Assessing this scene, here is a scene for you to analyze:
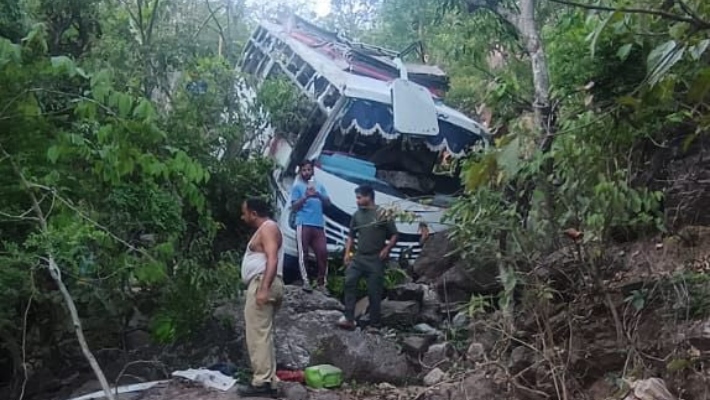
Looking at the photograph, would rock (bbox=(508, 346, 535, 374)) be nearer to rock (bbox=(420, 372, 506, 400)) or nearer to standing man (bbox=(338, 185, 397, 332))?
rock (bbox=(420, 372, 506, 400))

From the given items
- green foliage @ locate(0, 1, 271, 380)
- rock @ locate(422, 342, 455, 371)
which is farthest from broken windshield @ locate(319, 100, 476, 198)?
rock @ locate(422, 342, 455, 371)

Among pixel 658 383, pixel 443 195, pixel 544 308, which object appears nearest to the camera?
pixel 658 383

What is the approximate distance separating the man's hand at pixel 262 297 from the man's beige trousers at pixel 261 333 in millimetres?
36

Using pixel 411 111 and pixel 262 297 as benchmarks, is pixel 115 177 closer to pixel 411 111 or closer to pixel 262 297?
pixel 262 297

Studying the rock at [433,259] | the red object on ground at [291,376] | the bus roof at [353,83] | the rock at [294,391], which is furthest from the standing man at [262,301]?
the bus roof at [353,83]

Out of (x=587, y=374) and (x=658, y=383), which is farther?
(x=587, y=374)

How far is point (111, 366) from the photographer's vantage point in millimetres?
7141

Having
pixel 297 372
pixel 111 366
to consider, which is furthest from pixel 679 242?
pixel 111 366

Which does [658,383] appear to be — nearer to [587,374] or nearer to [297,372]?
[587,374]

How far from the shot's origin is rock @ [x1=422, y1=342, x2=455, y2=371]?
666 cm

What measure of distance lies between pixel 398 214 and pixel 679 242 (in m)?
2.02

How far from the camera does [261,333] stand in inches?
230

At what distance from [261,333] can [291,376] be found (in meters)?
0.81

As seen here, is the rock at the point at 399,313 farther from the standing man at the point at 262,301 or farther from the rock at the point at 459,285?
the standing man at the point at 262,301
